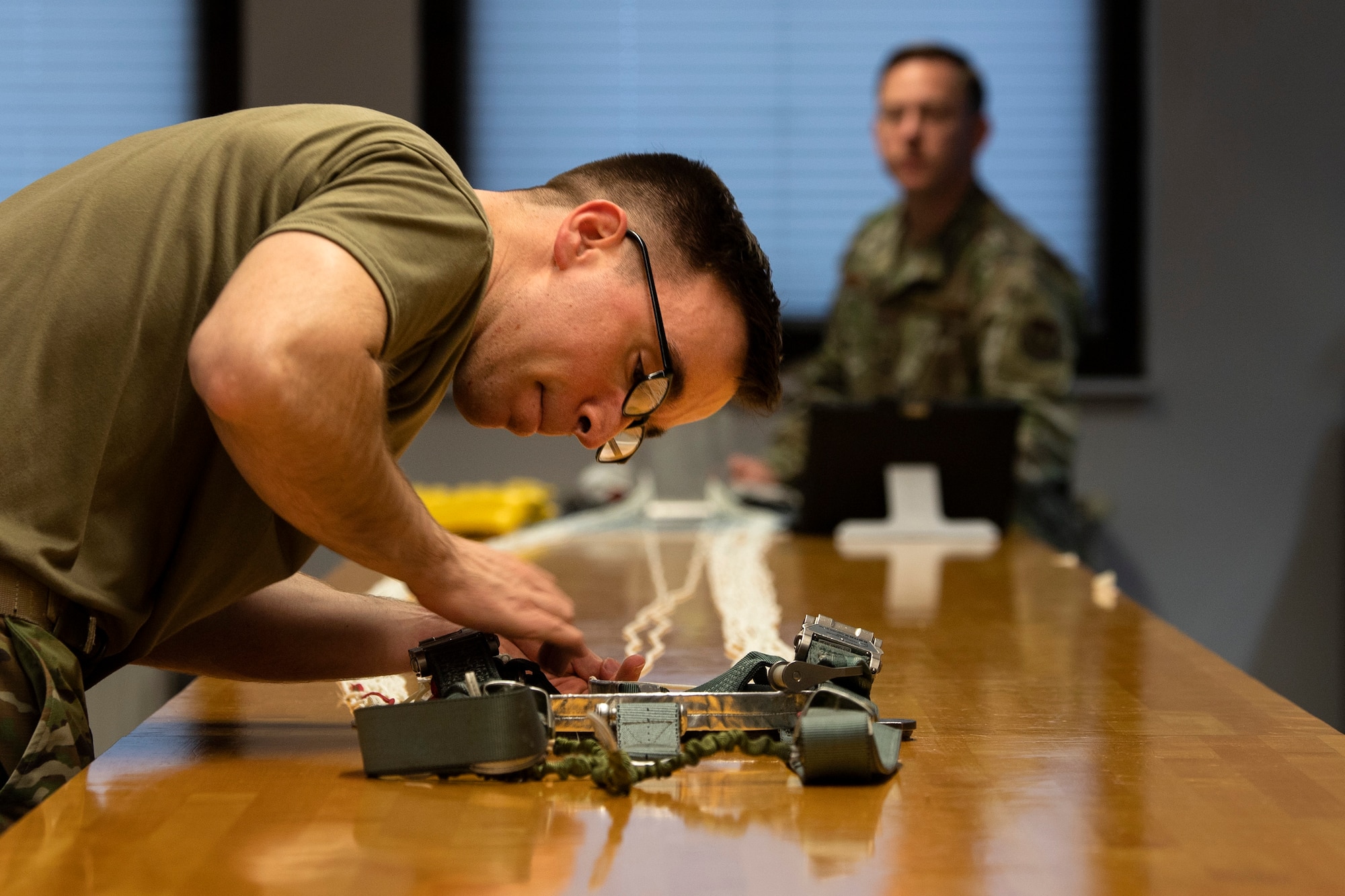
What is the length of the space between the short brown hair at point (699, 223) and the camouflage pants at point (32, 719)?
0.48 metres

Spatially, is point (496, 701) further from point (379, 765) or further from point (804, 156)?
point (804, 156)

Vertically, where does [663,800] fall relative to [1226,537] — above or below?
above

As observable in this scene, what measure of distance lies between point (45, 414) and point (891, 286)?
2619 millimetres

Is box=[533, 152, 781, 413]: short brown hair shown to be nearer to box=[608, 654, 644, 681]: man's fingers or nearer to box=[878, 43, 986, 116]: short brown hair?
box=[608, 654, 644, 681]: man's fingers

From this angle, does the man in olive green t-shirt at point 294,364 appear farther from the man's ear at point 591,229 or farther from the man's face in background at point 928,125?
the man's face in background at point 928,125

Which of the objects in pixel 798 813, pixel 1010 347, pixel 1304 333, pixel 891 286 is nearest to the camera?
pixel 798 813

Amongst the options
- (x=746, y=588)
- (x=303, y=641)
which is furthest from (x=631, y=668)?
(x=746, y=588)

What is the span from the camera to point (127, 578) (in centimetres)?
90

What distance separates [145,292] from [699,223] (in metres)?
0.40

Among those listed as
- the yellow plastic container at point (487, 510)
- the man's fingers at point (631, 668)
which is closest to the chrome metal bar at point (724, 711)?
the man's fingers at point (631, 668)

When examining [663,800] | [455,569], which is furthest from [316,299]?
[663,800]

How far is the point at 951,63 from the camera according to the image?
3262 mm

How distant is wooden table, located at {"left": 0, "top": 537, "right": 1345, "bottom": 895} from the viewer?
58cm

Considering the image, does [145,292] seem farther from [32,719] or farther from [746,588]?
[746,588]
